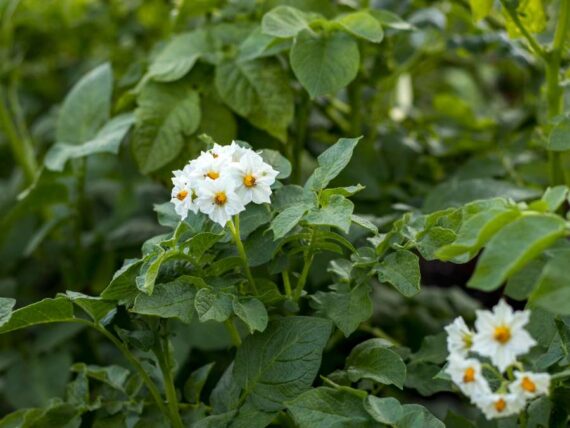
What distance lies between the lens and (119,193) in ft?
4.37

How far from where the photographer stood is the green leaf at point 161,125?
3.16 ft

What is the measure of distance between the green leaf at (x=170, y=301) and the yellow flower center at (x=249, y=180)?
0.09 meters

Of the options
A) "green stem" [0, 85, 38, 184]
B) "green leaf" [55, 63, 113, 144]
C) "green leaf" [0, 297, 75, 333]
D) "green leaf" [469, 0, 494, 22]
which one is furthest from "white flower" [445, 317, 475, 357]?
"green stem" [0, 85, 38, 184]

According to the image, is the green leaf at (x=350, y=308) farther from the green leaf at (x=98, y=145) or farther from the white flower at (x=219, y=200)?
the green leaf at (x=98, y=145)

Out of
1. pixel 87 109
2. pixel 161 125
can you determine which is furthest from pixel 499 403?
pixel 87 109

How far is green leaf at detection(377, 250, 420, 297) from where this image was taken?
65 centimetres

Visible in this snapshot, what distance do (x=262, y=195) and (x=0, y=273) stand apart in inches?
31.4

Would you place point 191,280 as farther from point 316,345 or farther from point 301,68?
point 301,68

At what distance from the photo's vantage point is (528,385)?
21.3 inches

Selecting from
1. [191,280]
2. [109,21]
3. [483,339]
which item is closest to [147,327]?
[191,280]

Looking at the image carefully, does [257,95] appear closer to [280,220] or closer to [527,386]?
[280,220]

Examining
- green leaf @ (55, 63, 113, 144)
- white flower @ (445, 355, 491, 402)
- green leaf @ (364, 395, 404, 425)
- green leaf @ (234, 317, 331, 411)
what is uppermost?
white flower @ (445, 355, 491, 402)

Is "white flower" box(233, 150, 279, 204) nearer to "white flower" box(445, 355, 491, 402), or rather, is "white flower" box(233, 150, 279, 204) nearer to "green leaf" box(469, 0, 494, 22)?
"white flower" box(445, 355, 491, 402)

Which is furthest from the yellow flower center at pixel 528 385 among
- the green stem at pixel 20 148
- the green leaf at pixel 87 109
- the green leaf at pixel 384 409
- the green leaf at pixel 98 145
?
the green stem at pixel 20 148
